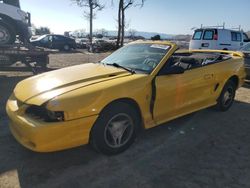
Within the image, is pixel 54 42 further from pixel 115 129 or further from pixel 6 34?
Answer: pixel 115 129

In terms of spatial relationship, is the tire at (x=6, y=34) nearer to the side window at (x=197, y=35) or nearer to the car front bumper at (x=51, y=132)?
the car front bumper at (x=51, y=132)

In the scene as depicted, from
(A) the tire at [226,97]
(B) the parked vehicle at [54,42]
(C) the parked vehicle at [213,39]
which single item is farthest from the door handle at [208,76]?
(B) the parked vehicle at [54,42]

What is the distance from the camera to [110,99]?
3615 millimetres

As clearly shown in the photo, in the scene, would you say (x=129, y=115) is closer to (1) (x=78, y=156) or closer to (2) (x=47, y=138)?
(1) (x=78, y=156)

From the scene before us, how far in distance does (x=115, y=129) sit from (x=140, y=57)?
1.39m

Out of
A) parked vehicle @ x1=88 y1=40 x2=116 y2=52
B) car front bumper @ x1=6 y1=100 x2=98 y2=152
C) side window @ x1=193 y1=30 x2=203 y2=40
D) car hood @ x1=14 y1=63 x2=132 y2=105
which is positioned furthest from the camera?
parked vehicle @ x1=88 y1=40 x2=116 y2=52

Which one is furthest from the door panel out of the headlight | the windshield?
the headlight

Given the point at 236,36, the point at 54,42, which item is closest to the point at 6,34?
the point at 236,36

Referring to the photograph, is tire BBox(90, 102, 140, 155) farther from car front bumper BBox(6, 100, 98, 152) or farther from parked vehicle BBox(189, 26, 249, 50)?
parked vehicle BBox(189, 26, 249, 50)

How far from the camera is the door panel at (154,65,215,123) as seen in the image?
14.0ft

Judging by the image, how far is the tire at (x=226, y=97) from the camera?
583cm

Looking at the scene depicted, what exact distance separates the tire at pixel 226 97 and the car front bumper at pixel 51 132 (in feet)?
10.8

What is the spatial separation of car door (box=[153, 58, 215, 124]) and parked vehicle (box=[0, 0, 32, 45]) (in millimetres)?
6310

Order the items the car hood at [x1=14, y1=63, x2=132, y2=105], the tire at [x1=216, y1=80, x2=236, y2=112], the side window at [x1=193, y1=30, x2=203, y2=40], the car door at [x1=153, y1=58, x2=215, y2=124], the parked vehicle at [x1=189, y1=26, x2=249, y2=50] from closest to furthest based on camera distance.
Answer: the car hood at [x1=14, y1=63, x2=132, y2=105] < the car door at [x1=153, y1=58, x2=215, y2=124] < the tire at [x1=216, y1=80, x2=236, y2=112] < the parked vehicle at [x1=189, y1=26, x2=249, y2=50] < the side window at [x1=193, y1=30, x2=203, y2=40]
